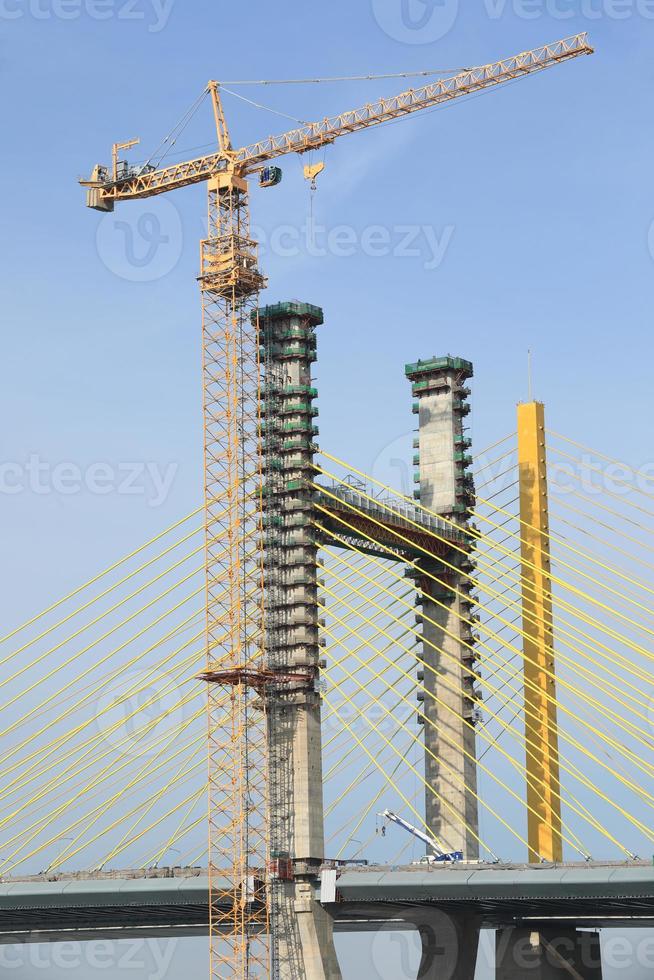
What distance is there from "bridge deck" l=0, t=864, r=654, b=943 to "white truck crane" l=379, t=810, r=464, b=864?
2764mm

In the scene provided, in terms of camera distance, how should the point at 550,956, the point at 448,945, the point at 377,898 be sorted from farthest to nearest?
the point at 550,956
the point at 448,945
the point at 377,898

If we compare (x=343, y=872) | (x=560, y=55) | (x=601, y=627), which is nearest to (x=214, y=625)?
(x=343, y=872)

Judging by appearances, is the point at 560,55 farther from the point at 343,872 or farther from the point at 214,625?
the point at 343,872

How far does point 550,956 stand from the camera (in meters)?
138

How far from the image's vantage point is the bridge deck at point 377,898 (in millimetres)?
117438

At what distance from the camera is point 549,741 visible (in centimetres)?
13225

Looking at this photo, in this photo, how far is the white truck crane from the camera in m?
132

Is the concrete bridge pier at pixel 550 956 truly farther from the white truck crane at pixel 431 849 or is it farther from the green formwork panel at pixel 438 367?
the green formwork panel at pixel 438 367

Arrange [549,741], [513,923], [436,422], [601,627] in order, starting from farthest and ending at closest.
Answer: [436,422], [513,923], [549,741], [601,627]

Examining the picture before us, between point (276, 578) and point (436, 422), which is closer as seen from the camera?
point (276, 578)

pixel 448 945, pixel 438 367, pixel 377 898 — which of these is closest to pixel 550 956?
pixel 448 945

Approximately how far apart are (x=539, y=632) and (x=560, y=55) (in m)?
44.1

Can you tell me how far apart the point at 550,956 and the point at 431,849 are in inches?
465

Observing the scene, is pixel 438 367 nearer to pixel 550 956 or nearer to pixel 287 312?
pixel 287 312
